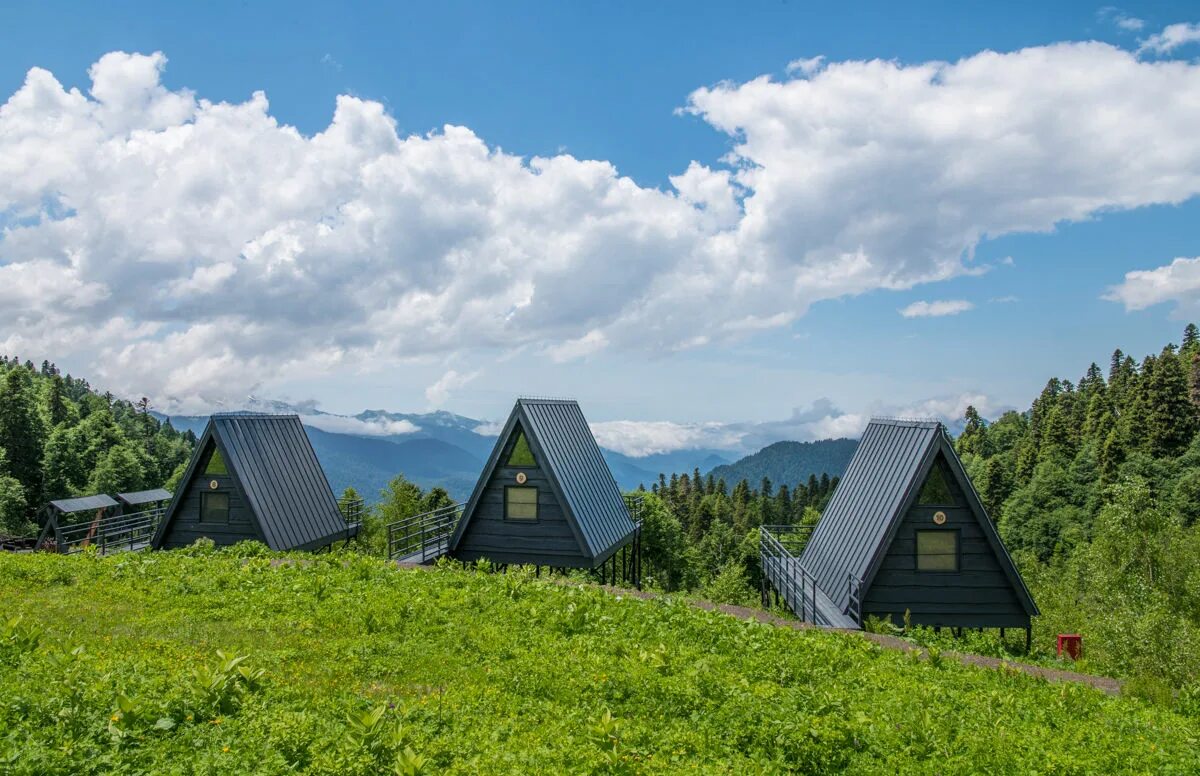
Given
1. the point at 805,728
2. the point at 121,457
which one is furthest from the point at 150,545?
the point at 121,457

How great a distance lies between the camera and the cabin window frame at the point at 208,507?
2306 cm

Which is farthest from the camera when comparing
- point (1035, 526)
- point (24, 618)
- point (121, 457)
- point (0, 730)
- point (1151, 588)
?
point (121, 457)

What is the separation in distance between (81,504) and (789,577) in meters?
32.5

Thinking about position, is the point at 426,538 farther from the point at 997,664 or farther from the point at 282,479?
the point at 997,664

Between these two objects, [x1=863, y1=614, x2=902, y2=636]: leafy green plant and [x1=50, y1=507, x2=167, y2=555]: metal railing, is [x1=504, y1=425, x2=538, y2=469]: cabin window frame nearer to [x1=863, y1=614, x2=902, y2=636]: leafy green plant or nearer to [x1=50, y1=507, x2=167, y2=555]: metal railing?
[x1=863, y1=614, x2=902, y2=636]: leafy green plant

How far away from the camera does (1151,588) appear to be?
31.9 meters

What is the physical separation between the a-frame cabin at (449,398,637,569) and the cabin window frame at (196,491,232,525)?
695cm

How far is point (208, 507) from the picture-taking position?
23.3 m

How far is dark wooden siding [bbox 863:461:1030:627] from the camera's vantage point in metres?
19.3

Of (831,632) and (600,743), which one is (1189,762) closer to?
(831,632)

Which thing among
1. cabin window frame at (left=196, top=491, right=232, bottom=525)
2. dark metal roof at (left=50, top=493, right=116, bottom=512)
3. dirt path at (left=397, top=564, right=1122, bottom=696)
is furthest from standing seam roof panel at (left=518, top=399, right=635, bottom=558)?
dark metal roof at (left=50, top=493, right=116, bottom=512)

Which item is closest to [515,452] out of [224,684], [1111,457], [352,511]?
[352,511]

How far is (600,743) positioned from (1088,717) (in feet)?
23.9

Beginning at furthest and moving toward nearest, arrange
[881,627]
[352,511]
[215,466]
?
[352,511] < [215,466] < [881,627]
